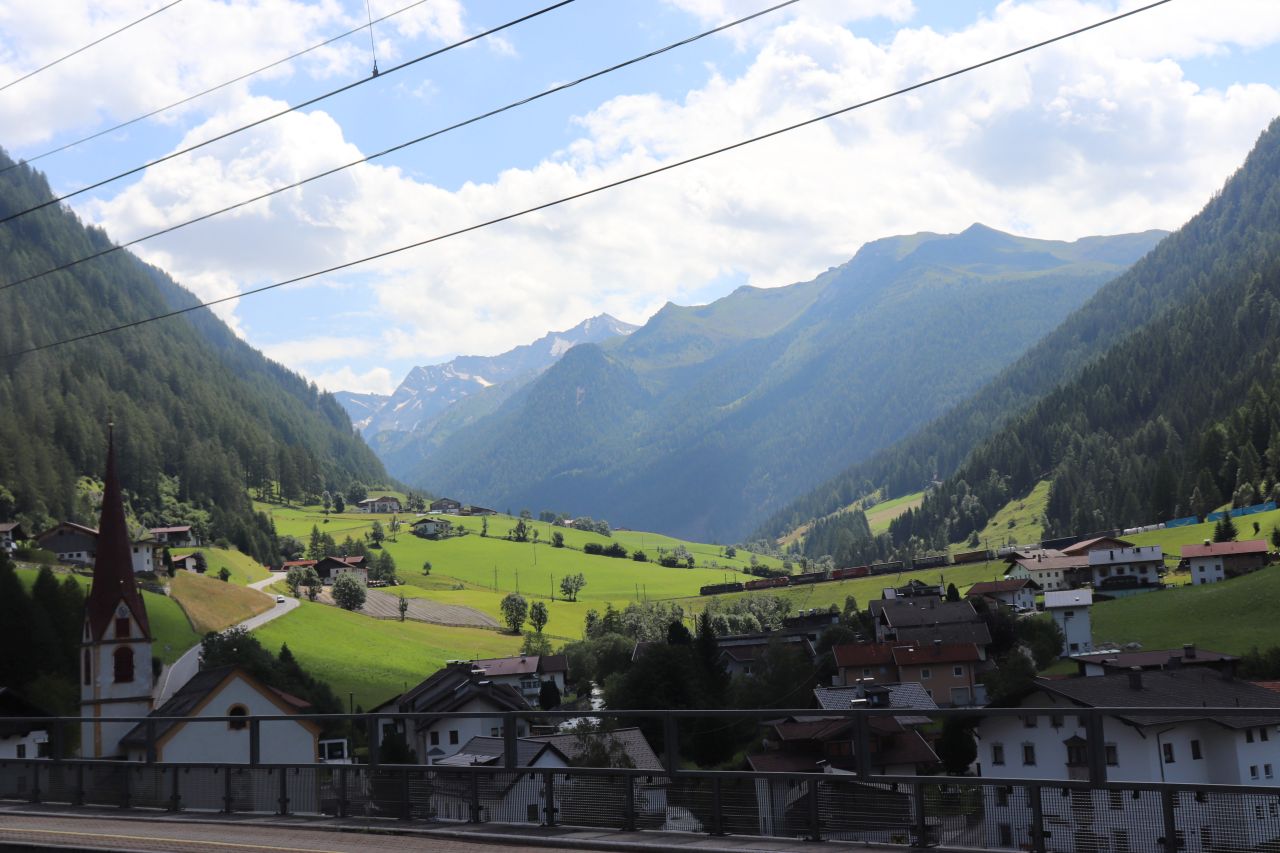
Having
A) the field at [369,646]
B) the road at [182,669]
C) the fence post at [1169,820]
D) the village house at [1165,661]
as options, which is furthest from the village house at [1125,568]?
the fence post at [1169,820]

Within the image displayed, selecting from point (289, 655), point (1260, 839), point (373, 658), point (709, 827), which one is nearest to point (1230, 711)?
point (1260, 839)

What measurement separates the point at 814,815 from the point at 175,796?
13.1 metres

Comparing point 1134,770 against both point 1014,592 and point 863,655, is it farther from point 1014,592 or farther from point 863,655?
point 1014,592

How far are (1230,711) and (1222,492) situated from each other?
203366mm

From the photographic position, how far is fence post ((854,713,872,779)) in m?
14.1

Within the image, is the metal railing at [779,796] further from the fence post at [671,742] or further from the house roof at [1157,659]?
the house roof at [1157,659]

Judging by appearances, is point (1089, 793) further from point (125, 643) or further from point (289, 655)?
point (289, 655)

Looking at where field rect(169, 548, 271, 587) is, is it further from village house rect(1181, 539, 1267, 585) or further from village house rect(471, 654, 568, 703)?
village house rect(1181, 539, 1267, 585)

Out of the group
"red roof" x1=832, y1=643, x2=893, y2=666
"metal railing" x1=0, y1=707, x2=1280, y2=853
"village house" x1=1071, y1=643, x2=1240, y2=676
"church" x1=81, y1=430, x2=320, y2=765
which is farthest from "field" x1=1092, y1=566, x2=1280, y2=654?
"metal railing" x1=0, y1=707, x2=1280, y2=853

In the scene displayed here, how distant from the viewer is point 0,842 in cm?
1797

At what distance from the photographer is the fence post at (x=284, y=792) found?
20172mm

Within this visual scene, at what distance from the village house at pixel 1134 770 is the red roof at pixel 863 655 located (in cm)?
8764

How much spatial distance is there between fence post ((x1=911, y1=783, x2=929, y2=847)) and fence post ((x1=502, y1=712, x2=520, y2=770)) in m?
6.09

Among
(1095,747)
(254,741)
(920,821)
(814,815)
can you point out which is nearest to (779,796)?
(814,815)
